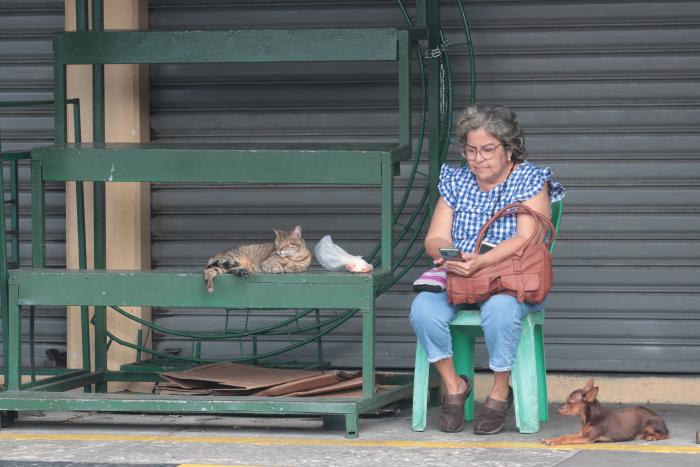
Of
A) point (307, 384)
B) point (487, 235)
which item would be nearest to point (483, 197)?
point (487, 235)

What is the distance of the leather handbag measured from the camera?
19.4 ft

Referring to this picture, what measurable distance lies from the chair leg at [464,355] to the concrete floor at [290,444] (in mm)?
206

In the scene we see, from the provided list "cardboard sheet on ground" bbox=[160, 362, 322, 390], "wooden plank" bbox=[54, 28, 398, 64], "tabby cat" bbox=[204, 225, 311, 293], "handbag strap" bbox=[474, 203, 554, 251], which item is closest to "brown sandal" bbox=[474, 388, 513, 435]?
"handbag strap" bbox=[474, 203, 554, 251]

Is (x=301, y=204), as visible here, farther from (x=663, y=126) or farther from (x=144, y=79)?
(x=663, y=126)

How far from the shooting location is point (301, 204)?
7344mm

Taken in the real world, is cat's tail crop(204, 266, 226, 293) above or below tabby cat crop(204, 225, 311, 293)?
below

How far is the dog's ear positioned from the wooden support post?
2873 millimetres

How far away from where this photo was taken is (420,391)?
6.16 metres

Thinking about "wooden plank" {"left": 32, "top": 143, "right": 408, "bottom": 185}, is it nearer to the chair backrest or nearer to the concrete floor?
the chair backrest

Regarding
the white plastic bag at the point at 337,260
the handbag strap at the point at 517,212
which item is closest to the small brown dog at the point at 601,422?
the handbag strap at the point at 517,212

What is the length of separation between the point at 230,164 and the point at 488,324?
1455 mm

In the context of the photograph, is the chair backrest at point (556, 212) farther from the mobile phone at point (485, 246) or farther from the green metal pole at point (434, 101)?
the green metal pole at point (434, 101)

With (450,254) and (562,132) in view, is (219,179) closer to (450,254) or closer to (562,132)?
(450,254)

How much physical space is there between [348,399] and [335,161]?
114 centimetres
